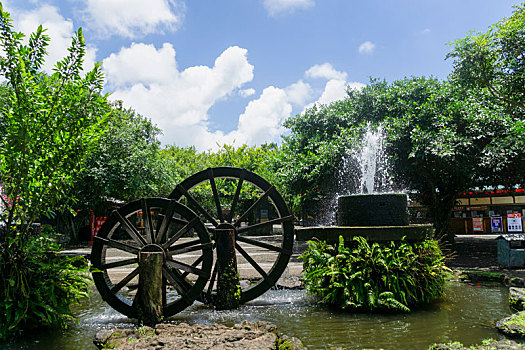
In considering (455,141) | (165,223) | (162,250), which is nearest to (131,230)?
(165,223)

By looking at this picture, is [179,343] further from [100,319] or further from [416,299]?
[416,299]

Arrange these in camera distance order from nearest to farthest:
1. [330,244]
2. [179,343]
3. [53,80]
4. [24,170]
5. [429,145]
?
[179,343]
[24,170]
[53,80]
[330,244]
[429,145]

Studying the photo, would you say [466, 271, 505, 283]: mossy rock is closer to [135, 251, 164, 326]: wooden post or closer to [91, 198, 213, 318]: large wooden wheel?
[91, 198, 213, 318]: large wooden wheel

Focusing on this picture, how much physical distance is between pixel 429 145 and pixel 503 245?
346cm

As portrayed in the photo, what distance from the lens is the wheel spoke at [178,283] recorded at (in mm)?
5875

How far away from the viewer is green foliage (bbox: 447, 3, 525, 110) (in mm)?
9859

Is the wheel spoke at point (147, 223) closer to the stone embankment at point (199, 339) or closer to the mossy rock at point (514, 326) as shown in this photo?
the stone embankment at point (199, 339)

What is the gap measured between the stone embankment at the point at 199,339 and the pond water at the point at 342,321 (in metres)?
0.66

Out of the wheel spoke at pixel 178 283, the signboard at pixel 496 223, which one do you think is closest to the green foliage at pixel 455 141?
the wheel spoke at pixel 178 283

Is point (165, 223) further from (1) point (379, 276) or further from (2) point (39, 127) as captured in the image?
(1) point (379, 276)

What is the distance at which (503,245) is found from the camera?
9742 millimetres

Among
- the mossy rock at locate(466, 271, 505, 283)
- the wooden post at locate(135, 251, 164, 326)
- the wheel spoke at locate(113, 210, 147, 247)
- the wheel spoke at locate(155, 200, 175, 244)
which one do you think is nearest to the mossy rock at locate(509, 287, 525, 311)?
the mossy rock at locate(466, 271, 505, 283)

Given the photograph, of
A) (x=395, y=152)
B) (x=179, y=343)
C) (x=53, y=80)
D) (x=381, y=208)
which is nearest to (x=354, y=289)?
(x=381, y=208)

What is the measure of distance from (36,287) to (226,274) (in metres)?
2.75
